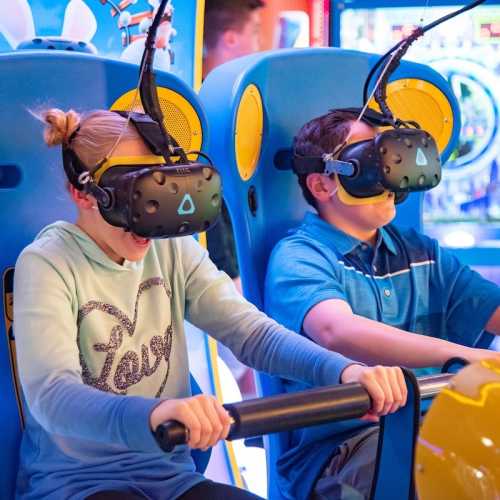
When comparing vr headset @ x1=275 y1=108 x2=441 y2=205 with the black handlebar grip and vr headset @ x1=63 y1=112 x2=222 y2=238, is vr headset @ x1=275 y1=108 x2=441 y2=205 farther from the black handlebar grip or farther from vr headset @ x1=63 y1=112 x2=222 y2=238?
the black handlebar grip

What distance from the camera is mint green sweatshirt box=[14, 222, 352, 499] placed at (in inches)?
44.1

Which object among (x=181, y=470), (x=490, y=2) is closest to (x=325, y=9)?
(x=490, y=2)

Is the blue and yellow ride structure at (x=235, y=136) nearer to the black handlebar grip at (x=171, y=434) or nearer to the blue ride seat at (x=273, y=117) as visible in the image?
the blue ride seat at (x=273, y=117)

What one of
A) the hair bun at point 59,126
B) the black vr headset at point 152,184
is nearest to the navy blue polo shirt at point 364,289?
the black vr headset at point 152,184

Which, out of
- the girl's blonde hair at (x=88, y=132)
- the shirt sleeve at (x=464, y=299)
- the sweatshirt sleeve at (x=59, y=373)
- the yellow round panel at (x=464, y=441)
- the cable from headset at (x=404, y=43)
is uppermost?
the cable from headset at (x=404, y=43)

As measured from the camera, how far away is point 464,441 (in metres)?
0.72

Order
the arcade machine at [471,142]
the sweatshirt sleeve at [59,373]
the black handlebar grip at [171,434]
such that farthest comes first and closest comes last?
the arcade machine at [471,142]
the sweatshirt sleeve at [59,373]
the black handlebar grip at [171,434]

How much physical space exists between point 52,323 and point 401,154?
64cm

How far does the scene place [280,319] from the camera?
1524 millimetres

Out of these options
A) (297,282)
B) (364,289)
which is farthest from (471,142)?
(297,282)

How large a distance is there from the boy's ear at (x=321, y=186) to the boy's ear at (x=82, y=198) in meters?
0.50

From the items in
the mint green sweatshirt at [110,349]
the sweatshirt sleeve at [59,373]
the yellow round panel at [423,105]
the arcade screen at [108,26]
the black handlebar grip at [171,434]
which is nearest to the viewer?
the black handlebar grip at [171,434]

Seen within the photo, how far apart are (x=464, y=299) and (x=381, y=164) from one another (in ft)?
1.16

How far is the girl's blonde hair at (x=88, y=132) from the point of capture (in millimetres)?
1242
